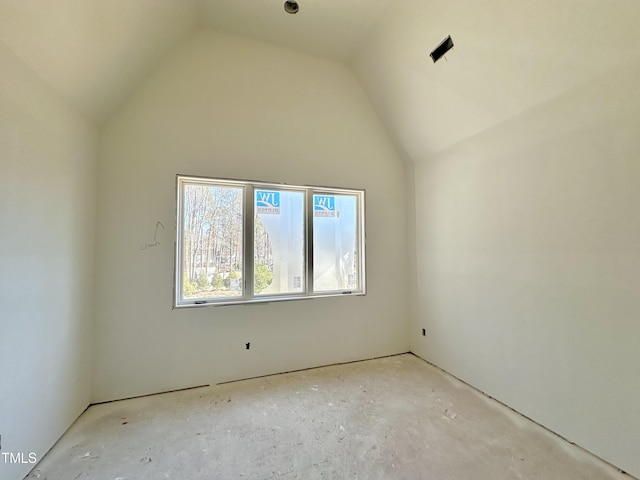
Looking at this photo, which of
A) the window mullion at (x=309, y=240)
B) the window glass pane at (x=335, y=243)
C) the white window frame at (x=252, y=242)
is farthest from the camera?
the window glass pane at (x=335, y=243)

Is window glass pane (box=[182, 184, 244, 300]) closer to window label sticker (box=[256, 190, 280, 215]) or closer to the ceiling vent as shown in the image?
window label sticker (box=[256, 190, 280, 215])

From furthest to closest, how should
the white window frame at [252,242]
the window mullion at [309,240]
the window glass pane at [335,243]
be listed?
1. the window glass pane at [335,243]
2. the window mullion at [309,240]
3. the white window frame at [252,242]

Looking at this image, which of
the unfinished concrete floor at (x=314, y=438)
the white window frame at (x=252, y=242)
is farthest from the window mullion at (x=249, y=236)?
the unfinished concrete floor at (x=314, y=438)

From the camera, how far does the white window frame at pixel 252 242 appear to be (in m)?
2.75

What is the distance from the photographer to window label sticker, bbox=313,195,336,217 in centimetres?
336

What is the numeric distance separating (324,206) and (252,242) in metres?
1.02

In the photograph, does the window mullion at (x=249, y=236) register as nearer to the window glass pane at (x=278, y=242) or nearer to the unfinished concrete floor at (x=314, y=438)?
the window glass pane at (x=278, y=242)

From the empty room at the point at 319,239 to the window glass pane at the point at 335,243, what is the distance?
1.2 inches

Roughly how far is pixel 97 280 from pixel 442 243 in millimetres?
3626

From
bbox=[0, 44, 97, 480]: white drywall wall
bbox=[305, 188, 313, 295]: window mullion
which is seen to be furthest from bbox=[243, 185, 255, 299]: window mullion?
bbox=[0, 44, 97, 480]: white drywall wall

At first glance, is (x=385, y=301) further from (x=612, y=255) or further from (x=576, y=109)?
(x=576, y=109)

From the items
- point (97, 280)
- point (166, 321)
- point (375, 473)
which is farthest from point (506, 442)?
point (97, 280)

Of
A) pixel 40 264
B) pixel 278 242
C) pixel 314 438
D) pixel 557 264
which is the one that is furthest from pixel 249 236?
pixel 557 264

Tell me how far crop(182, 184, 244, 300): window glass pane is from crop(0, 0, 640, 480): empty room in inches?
0.9
